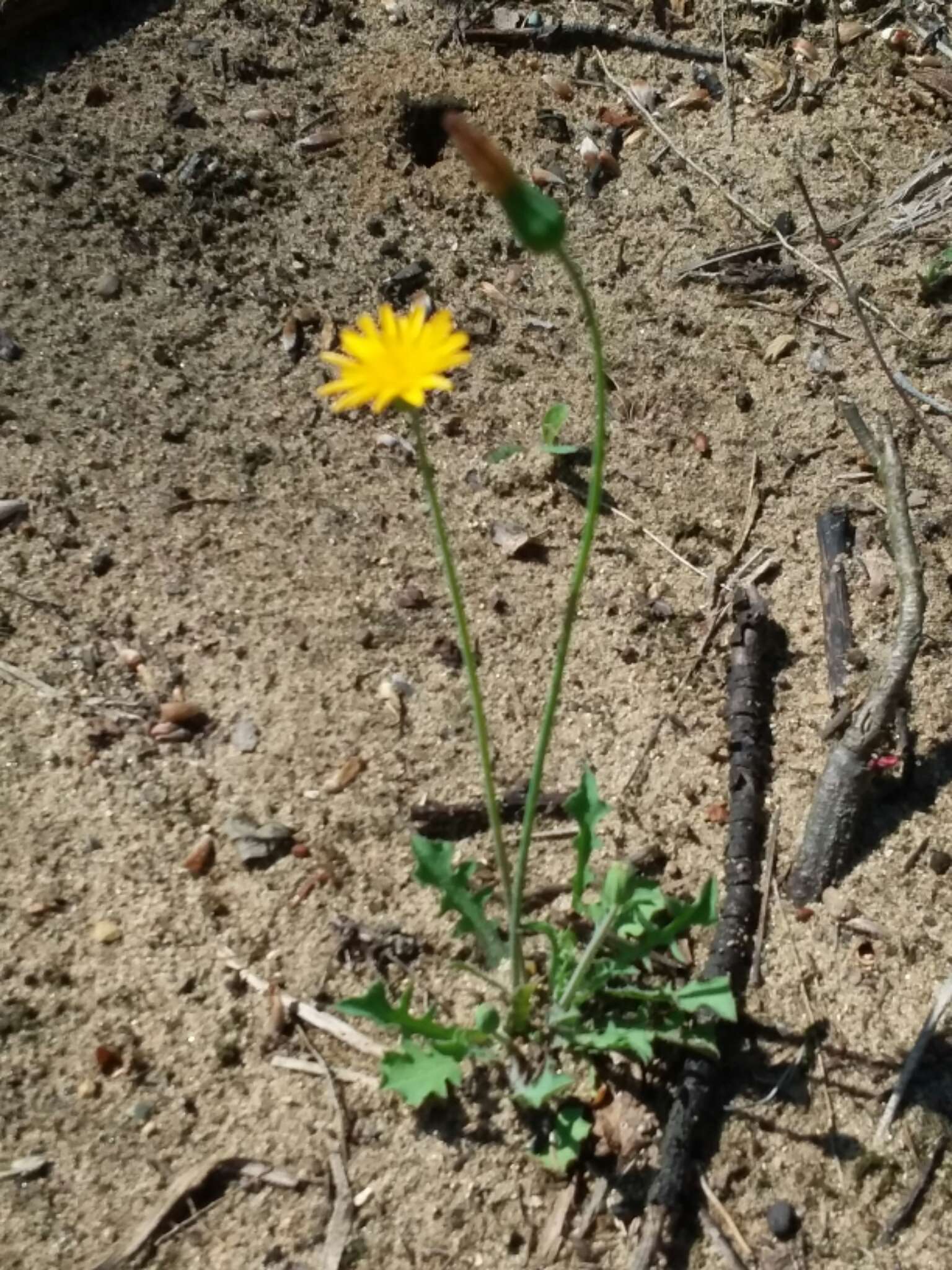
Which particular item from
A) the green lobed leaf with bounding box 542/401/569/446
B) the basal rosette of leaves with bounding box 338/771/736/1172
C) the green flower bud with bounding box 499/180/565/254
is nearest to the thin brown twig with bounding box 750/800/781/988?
the basal rosette of leaves with bounding box 338/771/736/1172

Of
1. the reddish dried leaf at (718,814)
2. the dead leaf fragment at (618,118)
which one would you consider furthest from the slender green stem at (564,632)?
the dead leaf fragment at (618,118)

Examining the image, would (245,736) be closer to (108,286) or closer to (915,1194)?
(108,286)

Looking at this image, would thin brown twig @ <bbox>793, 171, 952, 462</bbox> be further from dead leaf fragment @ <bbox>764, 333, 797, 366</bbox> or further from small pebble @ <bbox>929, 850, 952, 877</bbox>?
small pebble @ <bbox>929, 850, 952, 877</bbox>

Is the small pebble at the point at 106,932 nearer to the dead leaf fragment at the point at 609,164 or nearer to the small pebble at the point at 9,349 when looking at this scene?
the small pebble at the point at 9,349

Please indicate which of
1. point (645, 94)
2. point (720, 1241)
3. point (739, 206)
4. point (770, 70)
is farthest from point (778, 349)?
point (720, 1241)

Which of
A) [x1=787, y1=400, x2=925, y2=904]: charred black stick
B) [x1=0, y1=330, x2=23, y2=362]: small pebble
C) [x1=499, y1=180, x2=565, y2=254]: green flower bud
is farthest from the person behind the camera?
[x1=0, y1=330, x2=23, y2=362]: small pebble

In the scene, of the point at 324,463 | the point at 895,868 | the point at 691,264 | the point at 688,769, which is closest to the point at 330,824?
the point at 688,769

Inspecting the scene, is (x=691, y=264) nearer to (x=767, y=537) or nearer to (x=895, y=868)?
(x=767, y=537)
